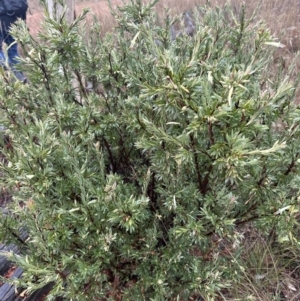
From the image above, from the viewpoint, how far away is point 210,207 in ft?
4.51

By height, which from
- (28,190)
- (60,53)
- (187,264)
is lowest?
(187,264)

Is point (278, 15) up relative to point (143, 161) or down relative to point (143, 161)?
down

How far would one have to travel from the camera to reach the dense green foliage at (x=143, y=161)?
3.62ft

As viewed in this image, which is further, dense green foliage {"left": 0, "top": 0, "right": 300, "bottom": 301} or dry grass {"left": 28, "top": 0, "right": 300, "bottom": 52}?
dry grass {"left": 28, "top": 0, "right": 300, "bottom": 52}

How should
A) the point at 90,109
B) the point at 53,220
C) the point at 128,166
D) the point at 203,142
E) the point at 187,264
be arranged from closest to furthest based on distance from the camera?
1. the point at 203,142
2. the point at 53,220
3. the point at 90,109
4. the point at 187,264
5. the point at 128,166

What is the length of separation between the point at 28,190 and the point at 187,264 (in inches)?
27.8

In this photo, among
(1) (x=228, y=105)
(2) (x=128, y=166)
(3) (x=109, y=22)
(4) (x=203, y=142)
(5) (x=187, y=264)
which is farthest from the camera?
(3) (x=109, y=22)

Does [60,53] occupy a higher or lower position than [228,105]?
higher

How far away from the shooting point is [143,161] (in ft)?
5.44

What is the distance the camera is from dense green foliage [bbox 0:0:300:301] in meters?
1.10

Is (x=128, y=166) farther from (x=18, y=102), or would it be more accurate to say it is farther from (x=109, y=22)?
(x=109, y=22)

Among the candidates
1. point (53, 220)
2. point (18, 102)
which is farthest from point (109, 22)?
point (53, 220)

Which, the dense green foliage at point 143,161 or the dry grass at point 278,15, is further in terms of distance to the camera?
the dry grass at point 278,15

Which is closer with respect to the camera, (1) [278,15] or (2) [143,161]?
(2) [143,161]
